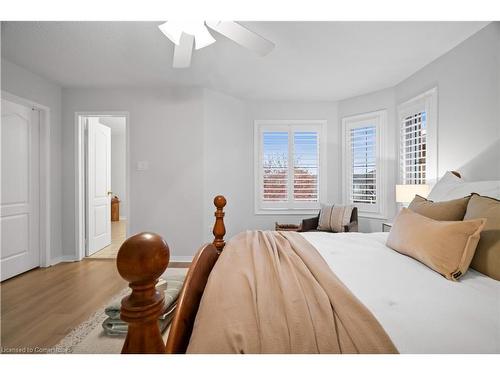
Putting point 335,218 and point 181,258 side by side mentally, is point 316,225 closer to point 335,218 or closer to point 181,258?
point 335,218

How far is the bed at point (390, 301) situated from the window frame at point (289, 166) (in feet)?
9.36

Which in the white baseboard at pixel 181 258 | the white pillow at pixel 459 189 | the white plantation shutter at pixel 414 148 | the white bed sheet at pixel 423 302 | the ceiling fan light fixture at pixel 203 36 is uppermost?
the ceiling fan light fixture at pixel 203 36

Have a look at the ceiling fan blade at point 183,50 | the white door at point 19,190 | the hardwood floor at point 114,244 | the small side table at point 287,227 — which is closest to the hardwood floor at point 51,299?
the white door at point 19,190

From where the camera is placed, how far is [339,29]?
7.28 feet

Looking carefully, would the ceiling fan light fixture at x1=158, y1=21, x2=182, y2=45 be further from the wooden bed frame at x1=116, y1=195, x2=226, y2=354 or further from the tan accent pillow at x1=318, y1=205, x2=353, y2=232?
the tan accent pillow at x1=318, y1=205, x2=353, y2=232

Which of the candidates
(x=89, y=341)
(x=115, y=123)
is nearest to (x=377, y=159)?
(x=89, y=341)

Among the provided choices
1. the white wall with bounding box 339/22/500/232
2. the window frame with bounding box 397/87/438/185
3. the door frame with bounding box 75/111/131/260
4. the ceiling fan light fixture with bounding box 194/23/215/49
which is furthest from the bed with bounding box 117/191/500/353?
the door frame with bounding box 75/111/131/260

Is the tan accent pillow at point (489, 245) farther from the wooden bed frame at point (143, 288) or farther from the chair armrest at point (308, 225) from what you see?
the chair armrest at point (308, 225)

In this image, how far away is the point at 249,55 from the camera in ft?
8.90

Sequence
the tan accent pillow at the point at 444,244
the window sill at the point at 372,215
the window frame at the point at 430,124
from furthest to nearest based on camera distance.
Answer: the window sill at the point at 372,215 → the window frame at the point at 430,124 → the tan accent pillow at the point at 444,244

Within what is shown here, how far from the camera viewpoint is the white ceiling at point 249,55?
223 cm

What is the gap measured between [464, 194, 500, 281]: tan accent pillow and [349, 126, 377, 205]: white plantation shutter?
8.88ft
